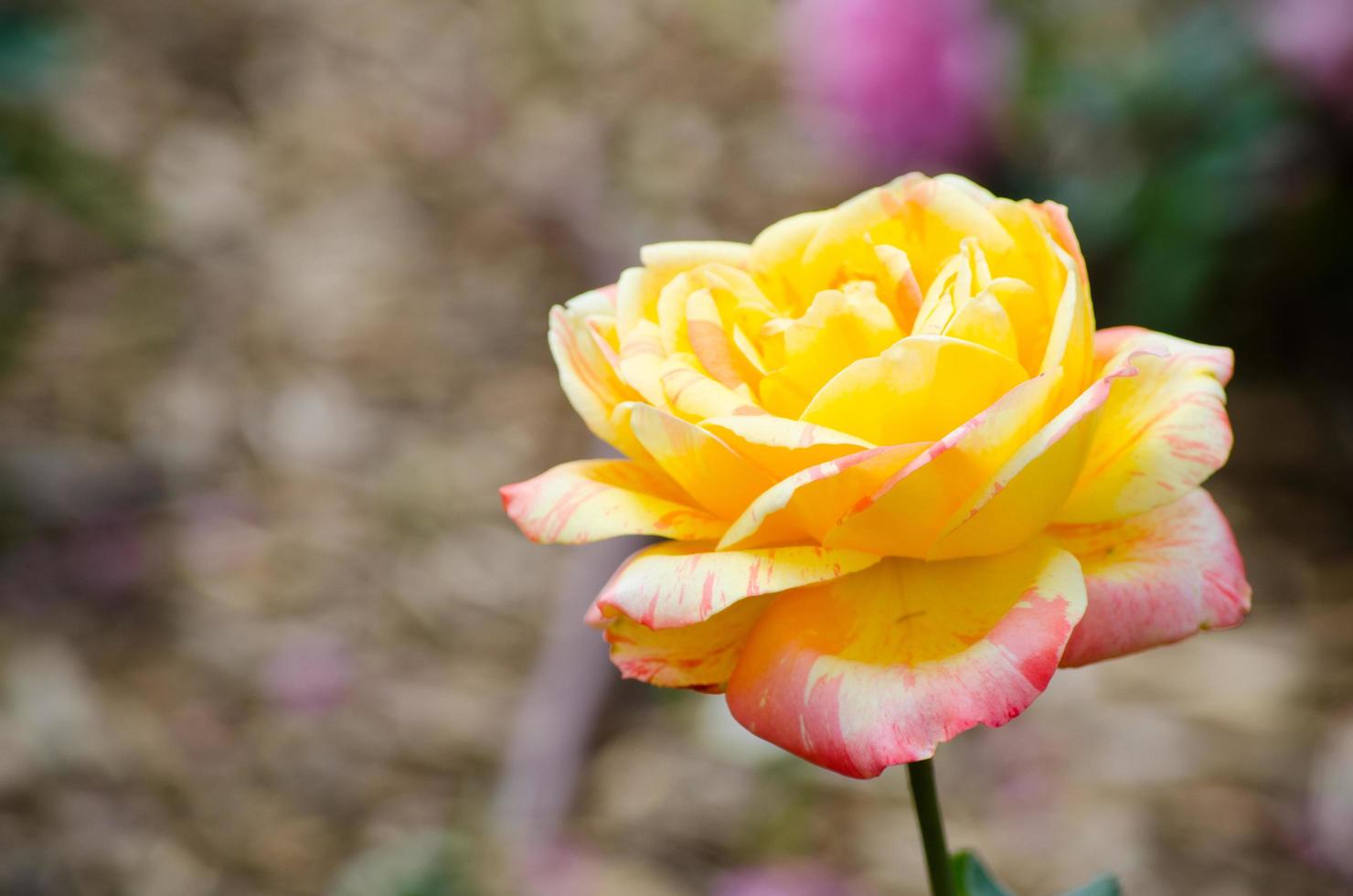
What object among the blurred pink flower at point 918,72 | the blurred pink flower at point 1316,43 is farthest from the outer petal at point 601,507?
the blurred pink flower at point 918,72

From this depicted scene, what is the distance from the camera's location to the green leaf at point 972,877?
0.58 metres

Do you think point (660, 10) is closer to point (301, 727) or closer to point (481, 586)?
point (481, 586)

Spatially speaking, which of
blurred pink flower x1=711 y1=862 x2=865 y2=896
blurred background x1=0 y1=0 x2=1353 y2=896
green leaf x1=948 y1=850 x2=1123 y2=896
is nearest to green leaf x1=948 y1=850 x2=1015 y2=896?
green leaf x1=948 y1=850 x2=1123 y2=896

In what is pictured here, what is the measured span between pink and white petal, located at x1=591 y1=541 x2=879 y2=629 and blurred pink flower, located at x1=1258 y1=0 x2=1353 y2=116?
54.4 inches

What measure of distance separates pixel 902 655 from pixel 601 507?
0.13 m

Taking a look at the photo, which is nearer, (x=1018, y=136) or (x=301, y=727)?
(x=301, y=727)

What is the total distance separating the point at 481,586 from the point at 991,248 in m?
1.46

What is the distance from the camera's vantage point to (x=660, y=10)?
3086 mm

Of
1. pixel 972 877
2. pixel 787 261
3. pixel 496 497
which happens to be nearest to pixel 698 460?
pixel 787 261

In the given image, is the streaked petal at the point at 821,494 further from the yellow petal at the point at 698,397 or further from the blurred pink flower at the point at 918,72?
the blurred pink flower at the point at 918,72

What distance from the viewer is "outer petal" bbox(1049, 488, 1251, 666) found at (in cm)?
48

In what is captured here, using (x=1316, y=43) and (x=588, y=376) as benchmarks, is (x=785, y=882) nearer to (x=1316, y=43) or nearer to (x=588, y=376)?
(x=588, y=376)

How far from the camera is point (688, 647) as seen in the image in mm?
505

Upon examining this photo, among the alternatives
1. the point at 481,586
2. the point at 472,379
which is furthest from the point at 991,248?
the point at 472,379
